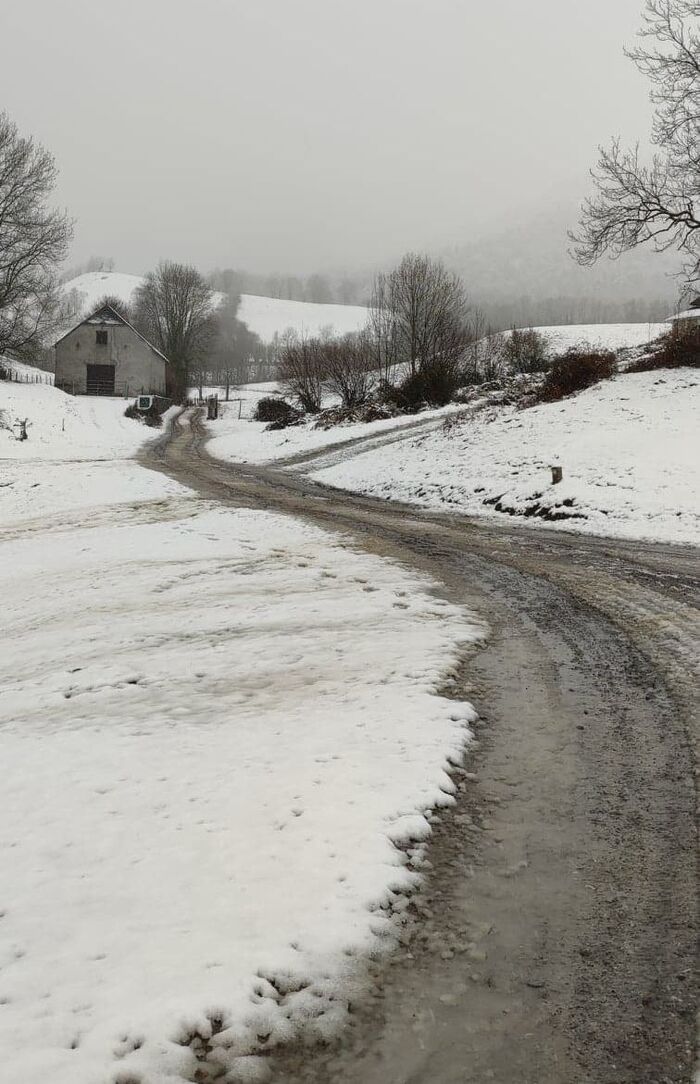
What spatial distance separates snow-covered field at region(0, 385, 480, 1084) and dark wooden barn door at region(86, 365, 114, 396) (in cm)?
5441

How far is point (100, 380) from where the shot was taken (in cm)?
5650

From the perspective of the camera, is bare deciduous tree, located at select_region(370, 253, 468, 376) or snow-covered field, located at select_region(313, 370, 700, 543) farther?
bare deciduous tree, located at select_region(370, 253, 468, 376)

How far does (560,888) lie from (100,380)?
6045 centimetres

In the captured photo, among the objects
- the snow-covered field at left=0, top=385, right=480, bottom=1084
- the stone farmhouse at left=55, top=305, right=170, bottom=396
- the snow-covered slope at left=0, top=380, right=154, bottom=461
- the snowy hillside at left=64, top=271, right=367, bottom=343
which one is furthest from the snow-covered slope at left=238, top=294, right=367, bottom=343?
the snow-covered field at left=0, top=385, right=480, bottom=1084

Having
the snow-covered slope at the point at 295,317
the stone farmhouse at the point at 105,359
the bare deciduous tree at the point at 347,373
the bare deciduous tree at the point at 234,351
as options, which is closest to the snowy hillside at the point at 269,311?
the snow-covered slope at the point at 295,317

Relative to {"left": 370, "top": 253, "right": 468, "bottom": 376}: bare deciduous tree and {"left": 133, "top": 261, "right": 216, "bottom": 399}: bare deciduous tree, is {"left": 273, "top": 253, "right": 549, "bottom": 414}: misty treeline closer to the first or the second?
{"left": 370, "top": 253, "right": 468, "bottom": 376}: bare deciduous tree

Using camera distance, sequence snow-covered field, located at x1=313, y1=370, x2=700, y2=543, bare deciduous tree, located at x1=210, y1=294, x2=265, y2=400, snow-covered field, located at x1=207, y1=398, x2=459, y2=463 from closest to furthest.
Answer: snow-covered field, located at x1=313, y1=370, x2=700, y2=543, snow-covered field, located at x1=207, y1=398, x2=459, y2=463, bare deciduous tree, located at x1=210, y1=294, x2=265, y2=400

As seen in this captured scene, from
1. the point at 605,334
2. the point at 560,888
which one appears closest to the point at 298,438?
the point at 560,888

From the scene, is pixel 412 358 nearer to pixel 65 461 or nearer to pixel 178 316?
pixel 65 461

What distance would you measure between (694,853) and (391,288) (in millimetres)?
36607

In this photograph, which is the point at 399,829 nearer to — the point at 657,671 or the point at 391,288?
the point at 657,671

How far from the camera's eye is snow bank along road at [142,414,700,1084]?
1837 millimetres

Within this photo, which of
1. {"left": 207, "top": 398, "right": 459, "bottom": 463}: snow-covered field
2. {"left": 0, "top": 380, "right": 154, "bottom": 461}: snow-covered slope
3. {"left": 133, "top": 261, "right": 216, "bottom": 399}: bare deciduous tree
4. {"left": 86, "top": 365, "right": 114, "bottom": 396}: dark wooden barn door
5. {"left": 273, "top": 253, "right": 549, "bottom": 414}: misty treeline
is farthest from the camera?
{"left": 133, "top": 261, "right": 216, "bottom": 399}: bare deciduous tree

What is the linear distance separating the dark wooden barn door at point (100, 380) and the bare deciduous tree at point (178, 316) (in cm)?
761
